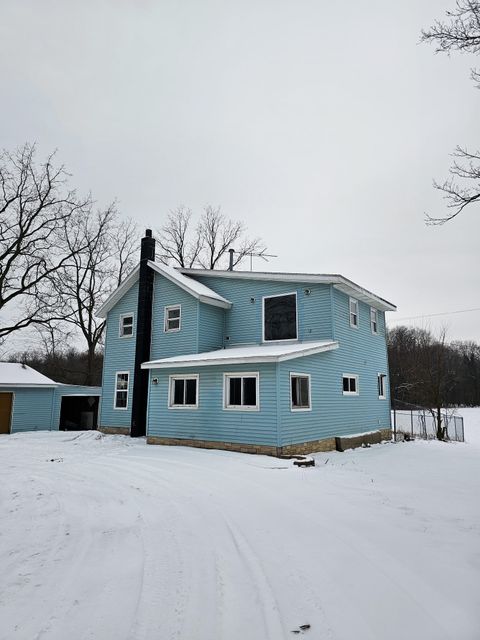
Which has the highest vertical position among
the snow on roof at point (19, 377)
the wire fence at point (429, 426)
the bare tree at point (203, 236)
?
the bare tree at point (203, 236)

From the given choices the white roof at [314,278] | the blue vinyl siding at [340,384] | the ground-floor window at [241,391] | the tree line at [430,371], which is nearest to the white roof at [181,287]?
the white roof at [314,278]

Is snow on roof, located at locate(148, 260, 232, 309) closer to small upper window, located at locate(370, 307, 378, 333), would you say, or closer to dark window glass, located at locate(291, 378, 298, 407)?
dark window glass, located at locate(291, 378, 298, 407)

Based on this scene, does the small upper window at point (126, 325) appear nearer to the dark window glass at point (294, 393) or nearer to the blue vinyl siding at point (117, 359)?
the blue vinyl siding at point (117, 359)

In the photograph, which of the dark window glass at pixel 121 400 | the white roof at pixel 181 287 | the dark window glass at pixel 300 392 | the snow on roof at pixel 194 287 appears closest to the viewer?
the dark window glass at pixel 300 392

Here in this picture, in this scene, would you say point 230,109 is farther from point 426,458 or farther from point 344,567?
point 344,567

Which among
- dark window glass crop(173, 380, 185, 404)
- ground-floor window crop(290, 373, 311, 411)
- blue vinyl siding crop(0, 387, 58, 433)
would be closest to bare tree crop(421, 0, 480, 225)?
ground-floor window crop(290, 373, 311, 411)

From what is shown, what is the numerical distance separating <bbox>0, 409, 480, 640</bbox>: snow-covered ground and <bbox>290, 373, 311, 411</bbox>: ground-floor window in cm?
387

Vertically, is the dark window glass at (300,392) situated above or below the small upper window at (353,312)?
below

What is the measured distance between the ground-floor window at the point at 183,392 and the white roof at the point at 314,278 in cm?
520

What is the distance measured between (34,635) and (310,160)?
17748mm

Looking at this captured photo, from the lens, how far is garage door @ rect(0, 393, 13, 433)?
21375mm

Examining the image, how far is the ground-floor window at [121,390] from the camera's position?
18456 mm

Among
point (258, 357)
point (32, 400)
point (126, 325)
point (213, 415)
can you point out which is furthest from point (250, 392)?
point (32, 400)

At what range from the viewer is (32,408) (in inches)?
886
